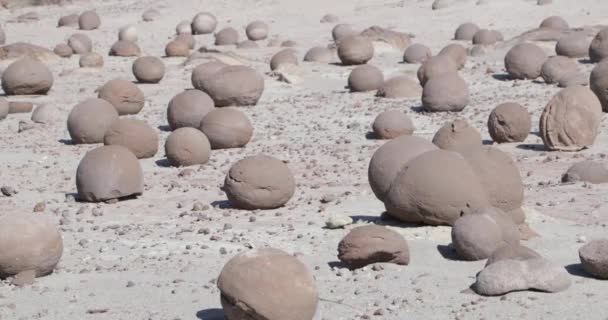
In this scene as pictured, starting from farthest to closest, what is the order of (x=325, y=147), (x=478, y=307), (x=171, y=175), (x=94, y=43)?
(x=94, y=43) → (x=325, y=147) → (x=171, y=175) → (x=478, y=307)

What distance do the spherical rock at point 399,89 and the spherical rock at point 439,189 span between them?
8.05 metres

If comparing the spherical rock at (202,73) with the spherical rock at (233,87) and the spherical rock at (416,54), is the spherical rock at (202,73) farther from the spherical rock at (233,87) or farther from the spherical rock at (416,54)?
the spherical rock at (416,54)

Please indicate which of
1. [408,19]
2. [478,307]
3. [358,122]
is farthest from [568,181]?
[408,19]

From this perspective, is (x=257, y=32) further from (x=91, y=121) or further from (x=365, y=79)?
(x=91, y=121)

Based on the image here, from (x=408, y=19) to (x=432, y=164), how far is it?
18031 mm

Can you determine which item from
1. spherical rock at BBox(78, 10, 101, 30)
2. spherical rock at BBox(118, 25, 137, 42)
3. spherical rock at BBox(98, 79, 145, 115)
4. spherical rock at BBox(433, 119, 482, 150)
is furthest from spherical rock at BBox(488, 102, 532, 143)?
spherical rock at BBox(78, 10, 101, 30)

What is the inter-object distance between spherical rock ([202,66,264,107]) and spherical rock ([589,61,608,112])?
459cm

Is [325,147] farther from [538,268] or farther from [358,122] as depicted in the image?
[538,268]

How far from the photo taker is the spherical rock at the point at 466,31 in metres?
22.7

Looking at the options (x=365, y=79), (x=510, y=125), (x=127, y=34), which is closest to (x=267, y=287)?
(x=510, y=125)

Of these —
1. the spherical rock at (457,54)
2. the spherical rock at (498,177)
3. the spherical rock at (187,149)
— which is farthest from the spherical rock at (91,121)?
the spherical rock at (457,54)

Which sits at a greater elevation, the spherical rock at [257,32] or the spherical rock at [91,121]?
the spherical rock at [91,121]

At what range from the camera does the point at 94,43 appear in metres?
25.4

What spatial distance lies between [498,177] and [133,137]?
5075 millimetres
